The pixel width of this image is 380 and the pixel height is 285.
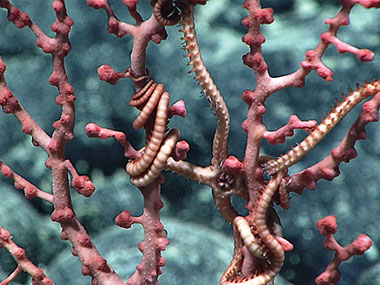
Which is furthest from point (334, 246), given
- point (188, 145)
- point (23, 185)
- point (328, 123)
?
point (23, 185)

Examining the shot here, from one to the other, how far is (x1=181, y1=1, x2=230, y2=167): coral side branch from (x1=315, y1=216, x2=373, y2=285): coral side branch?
39 centimetres

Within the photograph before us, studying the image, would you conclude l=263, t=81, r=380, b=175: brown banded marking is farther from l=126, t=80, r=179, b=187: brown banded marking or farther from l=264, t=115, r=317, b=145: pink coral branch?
l=126, t=80, r=179, b=187: brown banded marking

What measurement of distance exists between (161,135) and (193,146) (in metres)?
1.10

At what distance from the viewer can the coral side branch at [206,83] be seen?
1.40 meters

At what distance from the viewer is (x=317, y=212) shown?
94.4 inches

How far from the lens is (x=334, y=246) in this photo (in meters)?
1.48

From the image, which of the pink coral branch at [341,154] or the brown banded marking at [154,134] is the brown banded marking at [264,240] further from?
the brown banded marking at [154,134]

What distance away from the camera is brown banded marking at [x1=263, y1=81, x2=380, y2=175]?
4.40ft

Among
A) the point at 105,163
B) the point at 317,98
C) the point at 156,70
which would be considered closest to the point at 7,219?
the point at 105,163

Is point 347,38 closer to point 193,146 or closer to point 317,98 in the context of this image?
point 317,98

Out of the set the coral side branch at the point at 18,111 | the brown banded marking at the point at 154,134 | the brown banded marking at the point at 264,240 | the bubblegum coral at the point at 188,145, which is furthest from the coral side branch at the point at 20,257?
the brown banded marking at the point at 264,240

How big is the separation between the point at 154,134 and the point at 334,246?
639 millimetres

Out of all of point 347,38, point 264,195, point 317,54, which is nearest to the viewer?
point 317,54

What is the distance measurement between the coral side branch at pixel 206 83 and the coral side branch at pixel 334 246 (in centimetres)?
39
